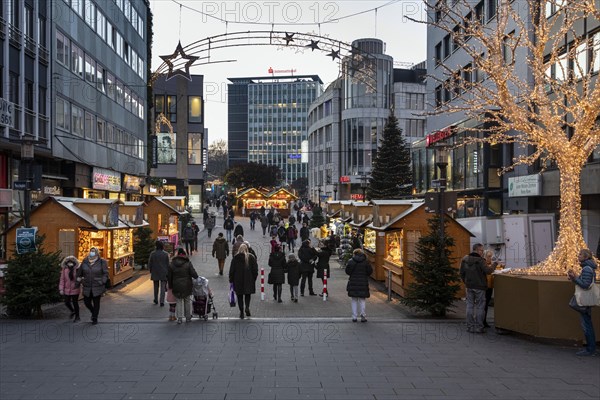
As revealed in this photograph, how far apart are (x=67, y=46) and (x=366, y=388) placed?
25.5 meters

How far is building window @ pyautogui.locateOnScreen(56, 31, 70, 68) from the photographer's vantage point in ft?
87.5

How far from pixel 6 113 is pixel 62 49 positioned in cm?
772

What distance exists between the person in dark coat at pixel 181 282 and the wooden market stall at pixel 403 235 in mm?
5748

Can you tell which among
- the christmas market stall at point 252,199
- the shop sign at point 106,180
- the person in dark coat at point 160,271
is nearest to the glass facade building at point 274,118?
the christmas market stall at point 252,199

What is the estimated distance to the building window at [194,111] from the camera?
72.6 metres

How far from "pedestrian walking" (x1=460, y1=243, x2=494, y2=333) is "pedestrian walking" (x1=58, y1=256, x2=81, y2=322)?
787cm

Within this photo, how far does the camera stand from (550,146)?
11.5 meters

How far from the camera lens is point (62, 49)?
27266 millimetres

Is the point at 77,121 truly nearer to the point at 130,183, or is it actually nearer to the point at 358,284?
the point at 130,183

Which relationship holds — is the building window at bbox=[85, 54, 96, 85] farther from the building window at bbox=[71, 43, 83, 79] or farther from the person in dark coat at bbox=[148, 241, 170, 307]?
the person in dark coat at bbox=[148, 241, 170, 307]

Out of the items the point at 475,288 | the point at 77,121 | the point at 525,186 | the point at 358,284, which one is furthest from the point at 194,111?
the point at 475,288

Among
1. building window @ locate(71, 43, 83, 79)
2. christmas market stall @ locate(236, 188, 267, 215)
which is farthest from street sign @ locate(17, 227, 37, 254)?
christmas market stall @ locate(236, 188, 267, 215)

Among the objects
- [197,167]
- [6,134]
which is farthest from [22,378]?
[197,167]

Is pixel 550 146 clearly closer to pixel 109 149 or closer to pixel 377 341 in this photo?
pixel 377 341
